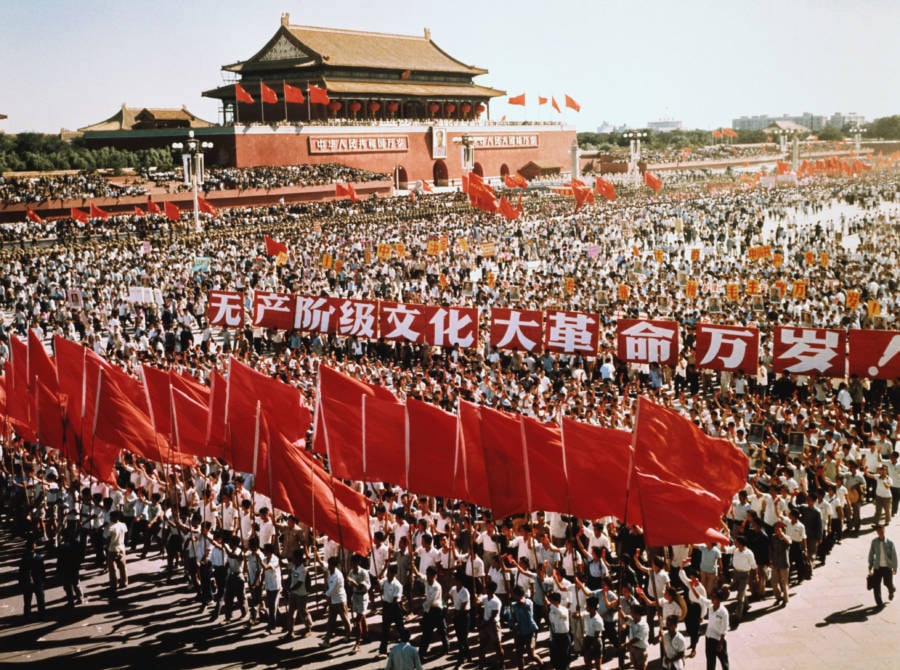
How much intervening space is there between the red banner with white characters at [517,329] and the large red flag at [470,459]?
312 inches

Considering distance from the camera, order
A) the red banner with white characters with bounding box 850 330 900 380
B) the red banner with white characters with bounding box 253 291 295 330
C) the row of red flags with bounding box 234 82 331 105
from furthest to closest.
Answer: the row of red flags with bounding box 234 82 331 105, the red banner with white characters with bounding box 253 291 295 330, the red banner with white characters with bounding box 850 330 900 380

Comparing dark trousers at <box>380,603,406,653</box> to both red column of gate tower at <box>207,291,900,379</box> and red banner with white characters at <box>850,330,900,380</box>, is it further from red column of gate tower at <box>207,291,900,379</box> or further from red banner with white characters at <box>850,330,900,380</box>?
red banner with white characters at <box>850,330,900,380</box>

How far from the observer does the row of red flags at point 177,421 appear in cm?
884

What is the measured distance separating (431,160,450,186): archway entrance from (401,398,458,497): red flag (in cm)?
5636

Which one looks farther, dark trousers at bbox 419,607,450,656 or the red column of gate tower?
the red column of gate tower

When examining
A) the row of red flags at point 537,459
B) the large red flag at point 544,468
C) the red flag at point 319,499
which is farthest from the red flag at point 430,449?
the large red flag at point 544,468

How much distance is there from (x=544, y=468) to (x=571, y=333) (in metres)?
8.22

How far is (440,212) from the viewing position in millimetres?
44188

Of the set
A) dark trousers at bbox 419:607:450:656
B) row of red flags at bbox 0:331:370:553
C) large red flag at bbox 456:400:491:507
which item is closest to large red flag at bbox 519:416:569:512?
large red flag at bbox 456:400:491:507

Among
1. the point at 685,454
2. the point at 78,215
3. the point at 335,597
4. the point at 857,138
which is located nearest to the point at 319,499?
the point at 335,597

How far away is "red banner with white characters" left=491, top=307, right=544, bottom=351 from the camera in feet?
55.8

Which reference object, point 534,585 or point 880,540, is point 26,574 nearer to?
point 534,585

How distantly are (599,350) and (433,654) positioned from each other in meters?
10.2

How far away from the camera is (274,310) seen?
19250 millimetres
